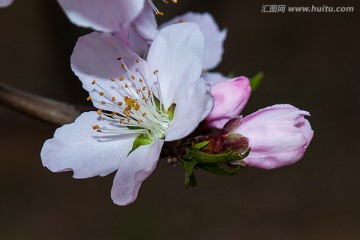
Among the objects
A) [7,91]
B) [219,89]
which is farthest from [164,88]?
[7,91]

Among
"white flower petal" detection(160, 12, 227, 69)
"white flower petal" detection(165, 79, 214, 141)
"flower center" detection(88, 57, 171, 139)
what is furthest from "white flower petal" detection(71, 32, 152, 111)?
"white flower petal" detection(160, 12, 227, 69)

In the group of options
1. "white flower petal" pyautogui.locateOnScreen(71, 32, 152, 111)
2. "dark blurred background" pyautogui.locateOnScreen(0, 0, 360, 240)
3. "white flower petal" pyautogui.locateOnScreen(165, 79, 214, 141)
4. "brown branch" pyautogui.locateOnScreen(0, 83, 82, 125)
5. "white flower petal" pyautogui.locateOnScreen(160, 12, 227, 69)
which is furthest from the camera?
"dark blurred background" pyautogui.locateOnScreen(0, 0, 360, 240)

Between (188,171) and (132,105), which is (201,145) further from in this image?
(132,105)

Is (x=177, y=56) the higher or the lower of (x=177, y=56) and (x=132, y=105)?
the higher

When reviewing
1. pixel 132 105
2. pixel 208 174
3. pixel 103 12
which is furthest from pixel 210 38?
pixel 208 174

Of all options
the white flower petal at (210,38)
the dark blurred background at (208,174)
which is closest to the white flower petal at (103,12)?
the white flower petal at (210,38)

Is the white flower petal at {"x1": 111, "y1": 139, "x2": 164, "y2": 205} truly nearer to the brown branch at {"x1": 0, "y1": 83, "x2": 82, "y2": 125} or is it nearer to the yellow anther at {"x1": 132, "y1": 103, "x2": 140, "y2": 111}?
the yellow anther at {"x1": 132, "y1": 103, "x2": 140, "y2": 111}
